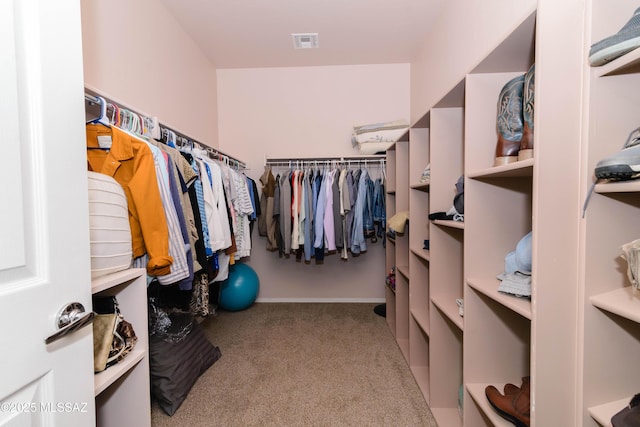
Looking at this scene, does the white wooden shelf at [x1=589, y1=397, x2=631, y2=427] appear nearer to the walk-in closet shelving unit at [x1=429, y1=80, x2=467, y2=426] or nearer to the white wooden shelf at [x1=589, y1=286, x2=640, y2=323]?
the white wooden shelf at [x1=589, y1=286, x2=640, y2=323]

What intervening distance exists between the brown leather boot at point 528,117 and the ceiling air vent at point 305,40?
2118mm

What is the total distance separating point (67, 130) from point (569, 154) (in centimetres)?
127

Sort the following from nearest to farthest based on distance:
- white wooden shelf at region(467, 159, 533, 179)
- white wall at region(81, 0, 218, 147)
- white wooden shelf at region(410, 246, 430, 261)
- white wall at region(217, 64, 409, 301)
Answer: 1. white wooden shelf at region(467, 159, 533, 179)
2. white wall at region(81, 0, 218, 147)
3. white wooden shelf at region(410, 246, 430, 261)
4. white wall at region(217, 64, 409, 301)

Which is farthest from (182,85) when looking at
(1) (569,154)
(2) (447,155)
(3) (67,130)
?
(1) (569,154)

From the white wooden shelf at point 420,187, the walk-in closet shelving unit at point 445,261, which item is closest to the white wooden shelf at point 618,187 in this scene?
the walk-in closet shelving unit at point 445,261

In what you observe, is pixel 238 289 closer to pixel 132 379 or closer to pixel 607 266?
pixel 132 379

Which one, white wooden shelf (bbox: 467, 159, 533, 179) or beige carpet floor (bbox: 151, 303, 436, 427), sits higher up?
white wooden shelf (bbox: 467, 159, 533, 179)

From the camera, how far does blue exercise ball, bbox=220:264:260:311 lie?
9.09 ft

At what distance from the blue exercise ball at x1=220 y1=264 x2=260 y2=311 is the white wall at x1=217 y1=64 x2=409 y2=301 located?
12.3 inches

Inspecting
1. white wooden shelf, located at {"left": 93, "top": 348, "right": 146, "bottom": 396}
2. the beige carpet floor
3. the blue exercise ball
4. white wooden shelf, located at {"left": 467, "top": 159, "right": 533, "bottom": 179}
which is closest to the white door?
white wooden shelf, located at {"left": 93, "top": 348, "right": 146, "bottom": 396}

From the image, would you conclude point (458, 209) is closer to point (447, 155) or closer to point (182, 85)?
point (447, 155)

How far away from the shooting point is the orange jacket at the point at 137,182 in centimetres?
112

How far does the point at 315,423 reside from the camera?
1.46m

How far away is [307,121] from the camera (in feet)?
10.2
